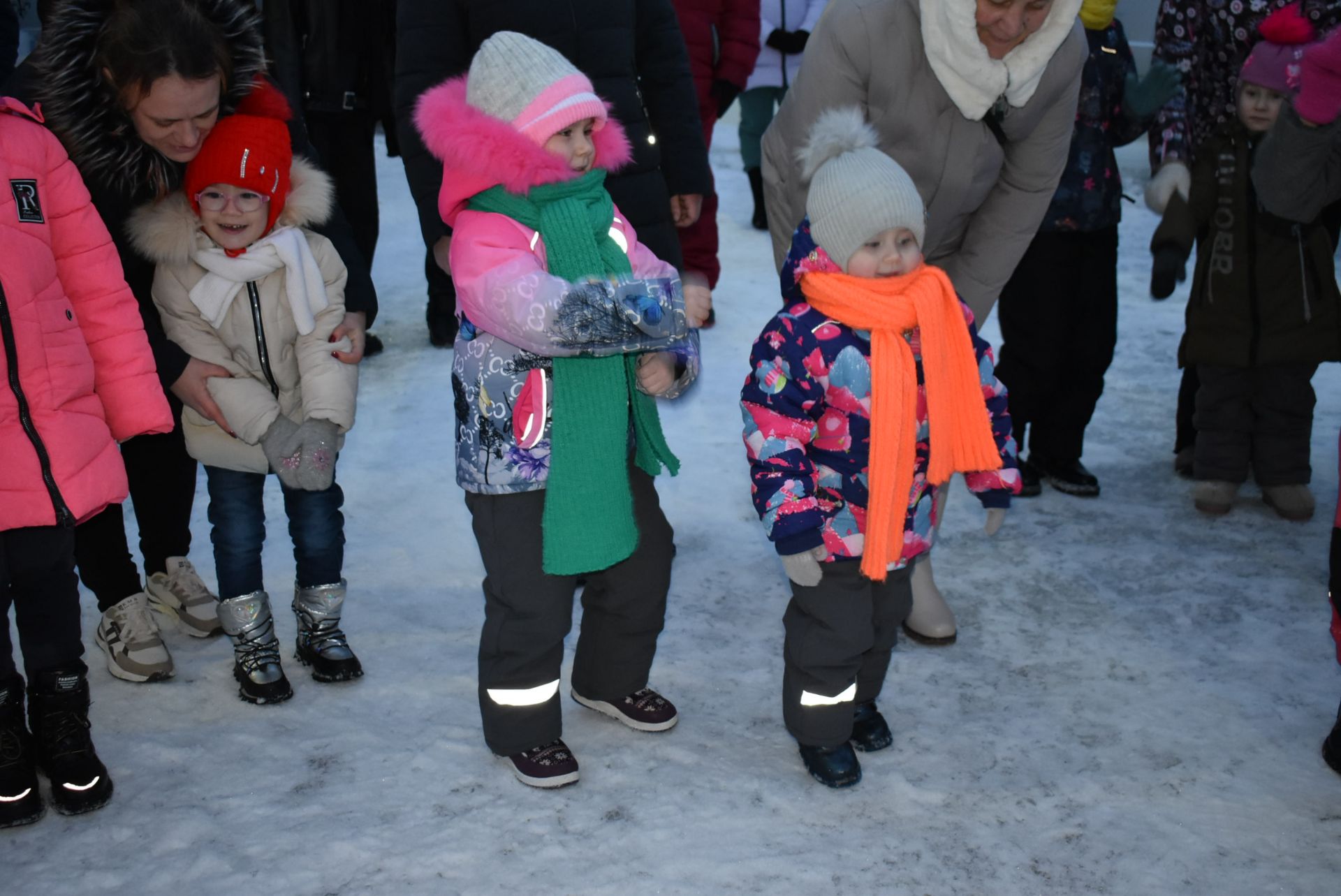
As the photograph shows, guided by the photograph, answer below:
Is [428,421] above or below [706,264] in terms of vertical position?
below

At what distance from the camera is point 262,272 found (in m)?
3.10

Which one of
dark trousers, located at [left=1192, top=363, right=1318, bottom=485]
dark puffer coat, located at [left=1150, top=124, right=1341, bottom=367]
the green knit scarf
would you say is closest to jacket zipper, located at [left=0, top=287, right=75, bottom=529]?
the green knit scarf

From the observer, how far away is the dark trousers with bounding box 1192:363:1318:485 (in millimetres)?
4559

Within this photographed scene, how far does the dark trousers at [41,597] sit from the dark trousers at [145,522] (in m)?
0.45

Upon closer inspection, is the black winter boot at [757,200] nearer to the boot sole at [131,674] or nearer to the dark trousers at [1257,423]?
the dark trousers at [1257,423]

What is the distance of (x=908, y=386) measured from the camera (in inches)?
109

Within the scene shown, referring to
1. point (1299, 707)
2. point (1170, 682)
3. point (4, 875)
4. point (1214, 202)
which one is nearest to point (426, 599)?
point (4, 875)

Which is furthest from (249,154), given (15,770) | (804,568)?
(804,568)

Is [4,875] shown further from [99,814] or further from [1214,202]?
[1214,202]

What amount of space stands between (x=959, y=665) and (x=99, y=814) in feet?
7.31

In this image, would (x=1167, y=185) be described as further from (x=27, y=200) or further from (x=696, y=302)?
(x=27, y=200)

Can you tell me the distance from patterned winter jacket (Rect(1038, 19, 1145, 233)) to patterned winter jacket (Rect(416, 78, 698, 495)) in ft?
6.86

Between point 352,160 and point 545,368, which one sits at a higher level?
point 352,160

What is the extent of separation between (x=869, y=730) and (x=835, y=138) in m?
1.43
